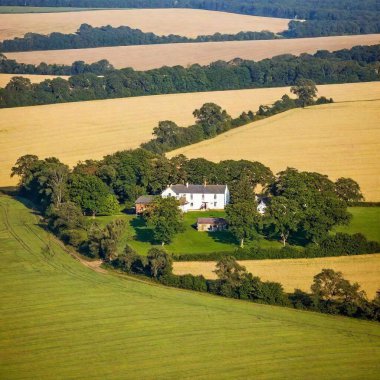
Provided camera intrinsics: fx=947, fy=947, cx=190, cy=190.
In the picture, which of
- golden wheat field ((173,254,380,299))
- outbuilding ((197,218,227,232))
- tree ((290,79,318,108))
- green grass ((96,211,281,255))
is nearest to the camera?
golden wheat field ((173,254,380,299))

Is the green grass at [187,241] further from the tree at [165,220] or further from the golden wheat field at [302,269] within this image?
the golden wheat field at [302,269]

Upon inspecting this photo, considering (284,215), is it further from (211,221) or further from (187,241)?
(187,241)

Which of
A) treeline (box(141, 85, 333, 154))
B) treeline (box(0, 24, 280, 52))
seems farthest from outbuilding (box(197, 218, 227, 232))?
treeline (box(0, 24, 280, 52))

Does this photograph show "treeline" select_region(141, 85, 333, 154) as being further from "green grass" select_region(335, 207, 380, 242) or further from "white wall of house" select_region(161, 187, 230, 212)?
"green grass" select_region(335, 207, 380, 242)

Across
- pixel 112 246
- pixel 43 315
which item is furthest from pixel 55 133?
pixel 43 315

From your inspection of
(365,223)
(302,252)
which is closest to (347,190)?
(365,223)

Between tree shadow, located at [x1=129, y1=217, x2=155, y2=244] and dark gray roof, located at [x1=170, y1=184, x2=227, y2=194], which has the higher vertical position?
dark gray roof, located at [x1=170, y1=184, x2=227, y2=194]
